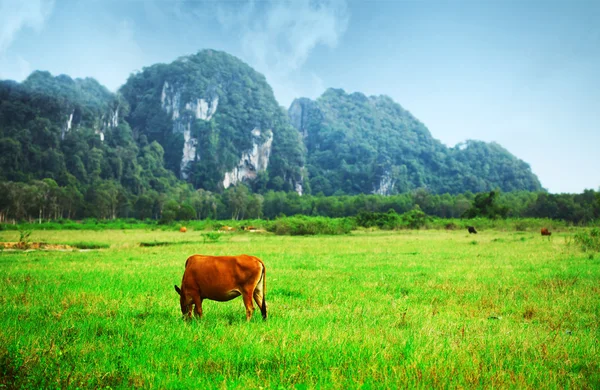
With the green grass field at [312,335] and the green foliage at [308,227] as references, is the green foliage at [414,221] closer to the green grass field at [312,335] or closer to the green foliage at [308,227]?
the green foliage at [308,227]

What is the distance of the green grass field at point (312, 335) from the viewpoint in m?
4.07

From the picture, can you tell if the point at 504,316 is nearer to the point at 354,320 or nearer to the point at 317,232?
the point at 354,320

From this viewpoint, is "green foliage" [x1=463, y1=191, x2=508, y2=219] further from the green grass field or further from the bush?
the green grass field

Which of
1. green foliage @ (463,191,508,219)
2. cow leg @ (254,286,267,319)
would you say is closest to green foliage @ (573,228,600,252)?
cow leg @ (254,286,267,319)

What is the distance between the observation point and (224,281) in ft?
21.1

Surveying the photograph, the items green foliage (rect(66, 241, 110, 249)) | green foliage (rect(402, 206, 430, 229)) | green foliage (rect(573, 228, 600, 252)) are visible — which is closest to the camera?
green foliage (rect(573, 228, 600, 252))

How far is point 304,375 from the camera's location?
4.20 meters

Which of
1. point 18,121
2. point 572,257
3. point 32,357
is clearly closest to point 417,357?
point 32,357

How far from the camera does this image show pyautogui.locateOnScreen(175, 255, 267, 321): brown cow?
21.1 ft

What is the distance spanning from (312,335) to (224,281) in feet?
6.14

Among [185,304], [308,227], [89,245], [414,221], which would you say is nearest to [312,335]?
[185,304]

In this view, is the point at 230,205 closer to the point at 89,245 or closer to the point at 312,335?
the point at 89,245

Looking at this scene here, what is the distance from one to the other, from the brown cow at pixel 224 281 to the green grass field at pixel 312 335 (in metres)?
0.41

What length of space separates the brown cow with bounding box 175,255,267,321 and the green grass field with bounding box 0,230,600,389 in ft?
1.34
